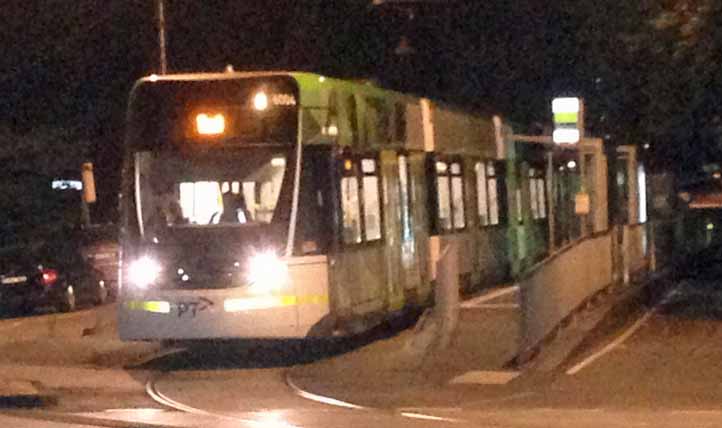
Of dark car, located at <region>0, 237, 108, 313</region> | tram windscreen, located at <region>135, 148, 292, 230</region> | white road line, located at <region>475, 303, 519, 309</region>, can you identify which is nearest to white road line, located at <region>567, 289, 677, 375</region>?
white road line, located at <region>475, 303, 519, 309</region>

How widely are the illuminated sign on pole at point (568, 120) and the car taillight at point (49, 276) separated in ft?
35.9

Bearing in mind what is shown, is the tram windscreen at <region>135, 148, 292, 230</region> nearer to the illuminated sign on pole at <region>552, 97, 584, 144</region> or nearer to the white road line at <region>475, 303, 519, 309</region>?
the white road line at <region>475, 303, 519, 309</region>

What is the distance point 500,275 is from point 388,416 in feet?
47.9

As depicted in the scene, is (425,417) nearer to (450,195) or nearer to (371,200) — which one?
(371,200)

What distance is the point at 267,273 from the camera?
18.6 meters

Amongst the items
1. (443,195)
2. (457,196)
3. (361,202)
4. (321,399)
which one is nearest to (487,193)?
(457,196)

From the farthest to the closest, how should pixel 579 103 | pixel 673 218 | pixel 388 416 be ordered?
pixel 673 218 < pixel 579 103 < pixel 388 416

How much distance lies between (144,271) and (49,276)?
41.2 ft

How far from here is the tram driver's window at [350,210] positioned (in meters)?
19.7

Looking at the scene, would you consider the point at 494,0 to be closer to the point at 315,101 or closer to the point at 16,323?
the point at 16,323

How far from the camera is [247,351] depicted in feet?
69.9

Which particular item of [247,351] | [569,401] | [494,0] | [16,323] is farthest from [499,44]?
[569,401]

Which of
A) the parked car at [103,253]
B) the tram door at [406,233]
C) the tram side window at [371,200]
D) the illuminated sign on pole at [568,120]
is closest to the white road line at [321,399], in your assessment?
the tram side window at [371,200]

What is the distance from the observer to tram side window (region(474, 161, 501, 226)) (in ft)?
91.8
